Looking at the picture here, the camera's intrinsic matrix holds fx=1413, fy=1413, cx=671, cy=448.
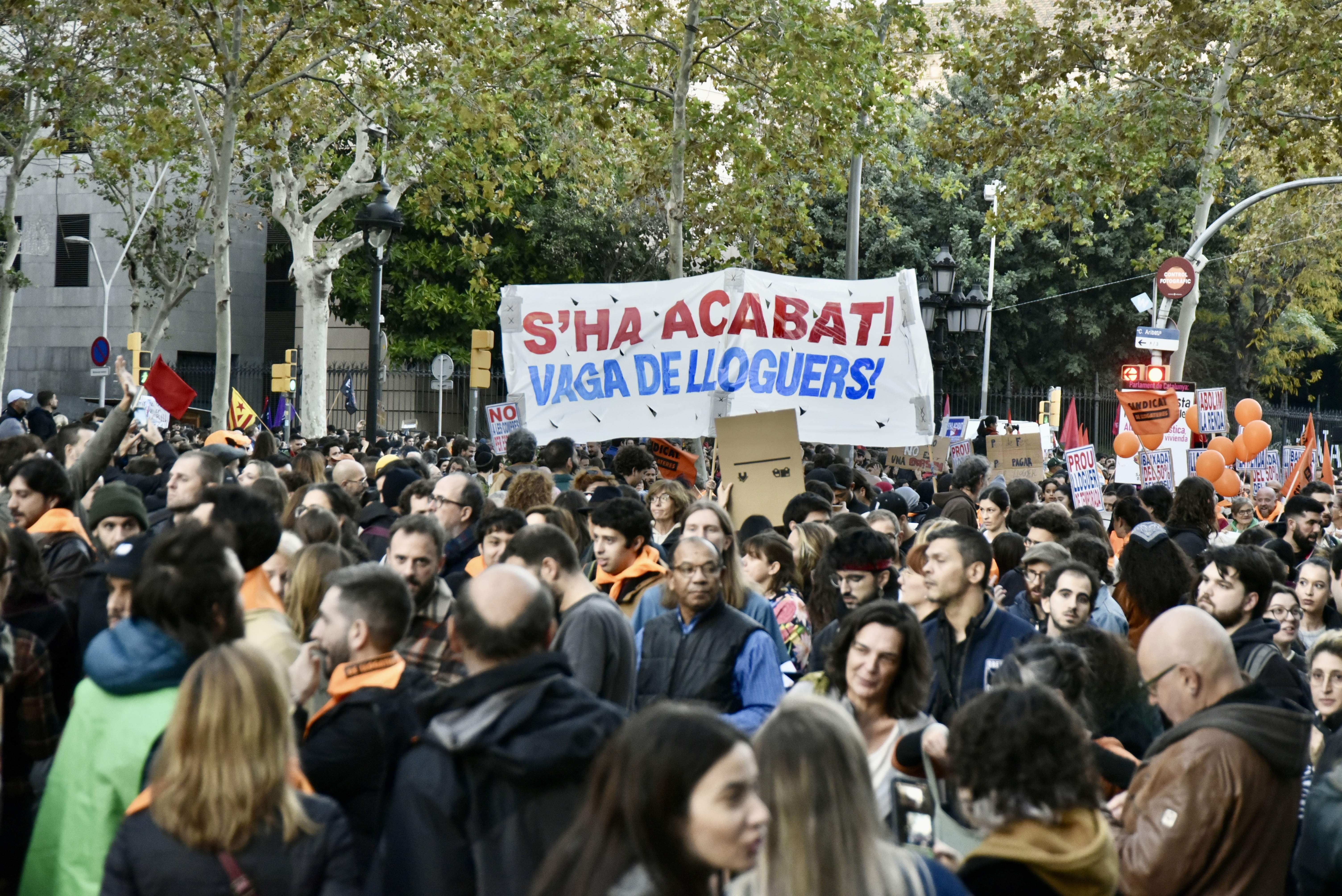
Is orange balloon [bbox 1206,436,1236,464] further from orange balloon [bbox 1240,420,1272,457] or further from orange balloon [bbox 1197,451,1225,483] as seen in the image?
orange balloon [bbox 1197,451,1225,483]

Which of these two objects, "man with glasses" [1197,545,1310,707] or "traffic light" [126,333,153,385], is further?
"traffic light" [126,333,153,385]

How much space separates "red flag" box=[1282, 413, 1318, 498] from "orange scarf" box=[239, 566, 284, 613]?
10.8 m

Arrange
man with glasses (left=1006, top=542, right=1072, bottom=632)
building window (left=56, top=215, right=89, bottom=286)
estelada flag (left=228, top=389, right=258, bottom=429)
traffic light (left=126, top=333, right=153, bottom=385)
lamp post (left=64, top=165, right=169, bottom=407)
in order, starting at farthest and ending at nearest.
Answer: building window (left=56, top=215, right=89, bottom=286), lamp post (left=64, top=165, right=169, bottom=407), traffic light (left=126, top=333, right=153, bottom=385), estelada flag (left=228, top=389, right=258, bottom=429), man with glasses (left=1006, top=542, right=1072, bottom=632)

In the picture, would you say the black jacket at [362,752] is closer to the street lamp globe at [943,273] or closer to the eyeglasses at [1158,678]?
the eyeglasses at [1158,678]

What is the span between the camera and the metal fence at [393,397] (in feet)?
140

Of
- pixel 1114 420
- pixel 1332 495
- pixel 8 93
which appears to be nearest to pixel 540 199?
pixel 1114 420

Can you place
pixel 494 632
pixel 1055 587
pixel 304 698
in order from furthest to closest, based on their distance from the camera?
1. pixel 1055 587
2. pixel 304 698
3. pixel 494 632

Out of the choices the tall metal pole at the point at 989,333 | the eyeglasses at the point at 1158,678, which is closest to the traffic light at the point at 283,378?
the tall metal pole at the point at 989,333

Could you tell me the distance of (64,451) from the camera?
8.88 m

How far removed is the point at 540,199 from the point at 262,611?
121 feet

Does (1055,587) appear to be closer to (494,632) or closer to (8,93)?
(494,632)

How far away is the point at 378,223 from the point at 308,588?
30.6 ft

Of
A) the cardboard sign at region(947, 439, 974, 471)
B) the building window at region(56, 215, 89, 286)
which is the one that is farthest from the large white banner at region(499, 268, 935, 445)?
the building window at region(56, 215, 89, 286)

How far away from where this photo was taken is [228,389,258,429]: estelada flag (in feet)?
62.1
